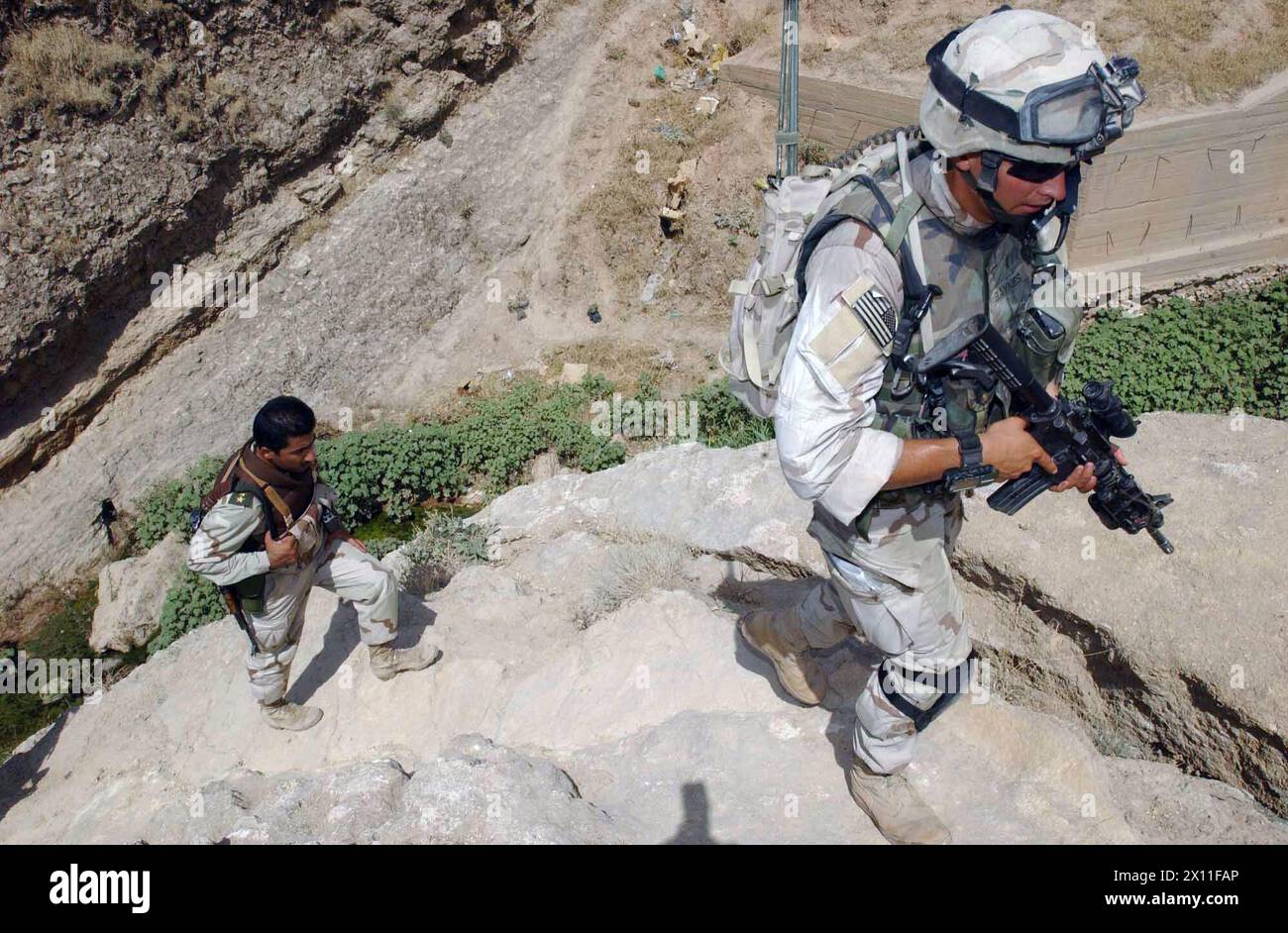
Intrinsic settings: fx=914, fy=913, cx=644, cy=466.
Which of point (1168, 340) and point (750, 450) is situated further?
point (1168, 340)

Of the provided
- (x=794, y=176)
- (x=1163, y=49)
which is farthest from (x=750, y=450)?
(x=1163, y=49)

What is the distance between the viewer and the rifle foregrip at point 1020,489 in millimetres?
A: 2760

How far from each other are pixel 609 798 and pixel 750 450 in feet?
9.45

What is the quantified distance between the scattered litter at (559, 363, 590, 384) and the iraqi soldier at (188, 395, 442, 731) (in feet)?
17.4

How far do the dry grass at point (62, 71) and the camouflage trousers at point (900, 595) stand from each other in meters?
8.04

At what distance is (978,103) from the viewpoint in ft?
7.73

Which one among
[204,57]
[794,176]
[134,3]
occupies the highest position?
[794,176]

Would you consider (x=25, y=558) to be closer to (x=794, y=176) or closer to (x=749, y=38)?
(x=794, y=176)

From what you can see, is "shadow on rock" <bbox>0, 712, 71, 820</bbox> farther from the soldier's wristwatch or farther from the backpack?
the soldier's wristwatch

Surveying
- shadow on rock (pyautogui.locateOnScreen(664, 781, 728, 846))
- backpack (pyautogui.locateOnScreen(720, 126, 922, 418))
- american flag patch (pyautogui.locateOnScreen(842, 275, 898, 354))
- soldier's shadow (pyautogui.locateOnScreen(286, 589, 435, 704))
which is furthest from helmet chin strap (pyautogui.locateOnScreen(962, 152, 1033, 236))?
soldier's shadow (pyautogui.locateOnScreen(286, 589, 435, 704))

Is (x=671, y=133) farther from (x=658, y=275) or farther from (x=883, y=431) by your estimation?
(x=883, y=431)

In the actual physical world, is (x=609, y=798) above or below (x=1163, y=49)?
below

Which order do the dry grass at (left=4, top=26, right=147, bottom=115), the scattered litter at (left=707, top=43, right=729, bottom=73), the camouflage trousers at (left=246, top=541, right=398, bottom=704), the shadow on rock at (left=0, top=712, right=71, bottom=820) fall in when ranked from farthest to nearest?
1. the scattered litter at (left=707, top=43, right=729, bottom=73)
2. the dry grass at (left=4, top=26, right=147, bottom=115)
3. the shadow on rock at (left=0, top=712, right=71, bottom=820)
4. the camouflage trousers at (left=246, top=541, right=398, bottom=704)

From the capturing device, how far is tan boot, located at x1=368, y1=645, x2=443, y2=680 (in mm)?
4695
